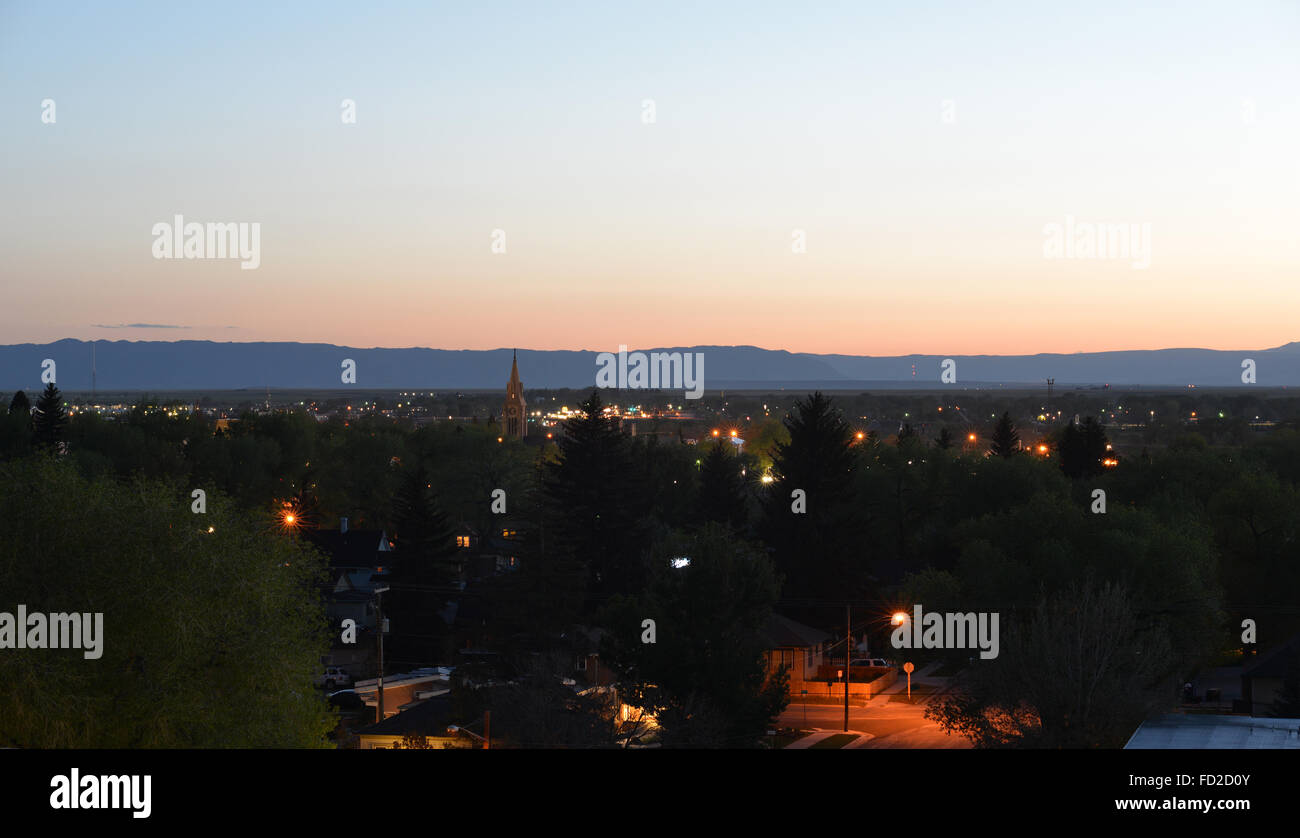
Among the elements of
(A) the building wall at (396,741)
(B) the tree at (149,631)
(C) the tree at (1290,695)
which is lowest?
(A) the building wall at (396,741)

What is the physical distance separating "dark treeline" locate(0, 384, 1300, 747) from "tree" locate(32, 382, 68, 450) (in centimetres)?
61

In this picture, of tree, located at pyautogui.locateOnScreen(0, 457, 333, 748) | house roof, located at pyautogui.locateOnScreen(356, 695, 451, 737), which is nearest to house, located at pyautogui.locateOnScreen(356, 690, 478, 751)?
house roof, located at pyautogui.locateOnScreen(356, 695, 451, 737)

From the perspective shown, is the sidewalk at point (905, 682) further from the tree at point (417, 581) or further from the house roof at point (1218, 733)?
the house roof at point (1218, 733)

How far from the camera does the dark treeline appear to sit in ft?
104

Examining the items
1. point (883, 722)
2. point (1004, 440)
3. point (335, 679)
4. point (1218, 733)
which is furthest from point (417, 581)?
point (1218, 733)

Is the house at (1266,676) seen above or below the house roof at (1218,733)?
below

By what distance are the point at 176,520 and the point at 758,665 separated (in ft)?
55.1

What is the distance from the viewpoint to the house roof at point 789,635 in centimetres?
4662

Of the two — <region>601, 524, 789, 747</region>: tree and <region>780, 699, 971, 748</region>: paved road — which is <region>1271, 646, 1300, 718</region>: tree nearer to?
<region>780, 699, 971, 748</region>: paved road

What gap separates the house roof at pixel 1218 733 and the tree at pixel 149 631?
17553 millimetres

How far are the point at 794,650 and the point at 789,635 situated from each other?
0.84 m

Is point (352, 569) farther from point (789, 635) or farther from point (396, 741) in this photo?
point (396, 741)

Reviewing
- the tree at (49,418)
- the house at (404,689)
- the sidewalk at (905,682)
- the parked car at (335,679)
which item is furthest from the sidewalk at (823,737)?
the tree at (49,418)

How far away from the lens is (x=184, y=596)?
24297 mm
